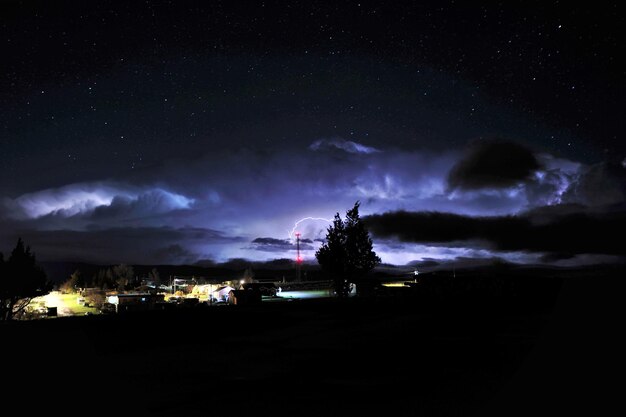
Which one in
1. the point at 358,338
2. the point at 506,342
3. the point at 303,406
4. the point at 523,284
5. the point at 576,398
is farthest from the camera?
the point at 523,284

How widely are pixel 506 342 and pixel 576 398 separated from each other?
31.8 feet

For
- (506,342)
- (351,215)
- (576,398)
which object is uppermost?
(351,215)

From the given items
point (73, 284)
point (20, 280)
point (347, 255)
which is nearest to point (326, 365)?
point (347, 255)

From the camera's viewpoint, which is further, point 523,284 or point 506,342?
point 523,284

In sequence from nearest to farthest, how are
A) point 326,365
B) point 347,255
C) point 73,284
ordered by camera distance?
point 326,365, point 347,255, point 73,284

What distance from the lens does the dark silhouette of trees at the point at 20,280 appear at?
55594 millimetres

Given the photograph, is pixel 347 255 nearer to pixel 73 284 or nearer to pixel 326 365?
pixel 326 365

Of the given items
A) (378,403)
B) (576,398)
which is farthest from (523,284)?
(576,398)

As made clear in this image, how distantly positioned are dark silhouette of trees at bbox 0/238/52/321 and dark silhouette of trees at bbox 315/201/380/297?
111ft

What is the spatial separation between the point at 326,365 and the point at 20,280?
55.9m

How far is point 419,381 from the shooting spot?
8875 millimetres

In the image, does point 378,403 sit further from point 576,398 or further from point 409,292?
point 409,292

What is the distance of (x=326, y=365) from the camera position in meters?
A: 10.6

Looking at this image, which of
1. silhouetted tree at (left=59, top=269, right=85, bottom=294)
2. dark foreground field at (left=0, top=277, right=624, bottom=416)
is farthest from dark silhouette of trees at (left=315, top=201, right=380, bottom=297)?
silhouetted tree at (left=59, top=269, right=85, bottom=294)
